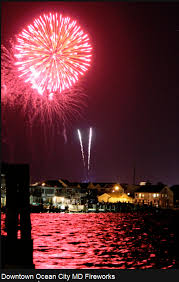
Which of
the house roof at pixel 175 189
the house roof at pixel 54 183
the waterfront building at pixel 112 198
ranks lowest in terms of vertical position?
the waterfront building at pixel 112 198

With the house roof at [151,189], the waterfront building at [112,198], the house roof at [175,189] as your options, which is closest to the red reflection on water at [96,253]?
the waterfront building at [112,198]

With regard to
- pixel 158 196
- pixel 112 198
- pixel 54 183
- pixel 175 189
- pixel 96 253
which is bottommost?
pixel 112 198

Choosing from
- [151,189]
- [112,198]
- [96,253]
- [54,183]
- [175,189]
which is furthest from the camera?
[54,183]

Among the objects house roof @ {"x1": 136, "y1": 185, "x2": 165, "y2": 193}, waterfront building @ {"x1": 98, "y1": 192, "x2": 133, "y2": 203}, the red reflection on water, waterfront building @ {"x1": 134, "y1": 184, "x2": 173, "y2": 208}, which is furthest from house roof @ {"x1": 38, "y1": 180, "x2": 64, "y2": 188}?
the red reflection on water

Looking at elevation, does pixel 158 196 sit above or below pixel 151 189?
below

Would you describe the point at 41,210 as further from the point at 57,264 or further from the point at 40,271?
the point at 40,271

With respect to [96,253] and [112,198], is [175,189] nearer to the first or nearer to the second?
[112,198]

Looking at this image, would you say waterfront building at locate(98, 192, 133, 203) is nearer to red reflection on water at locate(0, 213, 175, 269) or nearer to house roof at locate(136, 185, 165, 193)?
house roof at locate(136, 185, 165, 193)

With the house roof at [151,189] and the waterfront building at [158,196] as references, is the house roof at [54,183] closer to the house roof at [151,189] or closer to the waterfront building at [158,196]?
the house roof at [151,189]

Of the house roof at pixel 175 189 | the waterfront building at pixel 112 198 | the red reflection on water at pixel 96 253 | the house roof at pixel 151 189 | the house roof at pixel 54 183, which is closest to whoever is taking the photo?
the red reflection on water at pixel 96 253

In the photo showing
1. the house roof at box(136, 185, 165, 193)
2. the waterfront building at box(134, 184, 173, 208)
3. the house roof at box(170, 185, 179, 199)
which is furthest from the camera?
the house roof at box(170, 185, 179, 199)

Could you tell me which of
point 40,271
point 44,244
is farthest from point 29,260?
point 44,244

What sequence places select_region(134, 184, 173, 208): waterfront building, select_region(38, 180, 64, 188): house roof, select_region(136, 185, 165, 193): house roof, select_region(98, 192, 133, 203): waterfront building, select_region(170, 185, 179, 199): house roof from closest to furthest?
select_region(134, 184, 173, 208): waterfront building < select_region(98, 192, 133, 203): waterfront building < select_region(136, 185, 165, 193): house roof < select_region(170, 185, 179, 199): house roof < select_region(38, 180, 64, 188): house roof

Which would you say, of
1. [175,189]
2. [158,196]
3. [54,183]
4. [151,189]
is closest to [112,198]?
[151,189]
